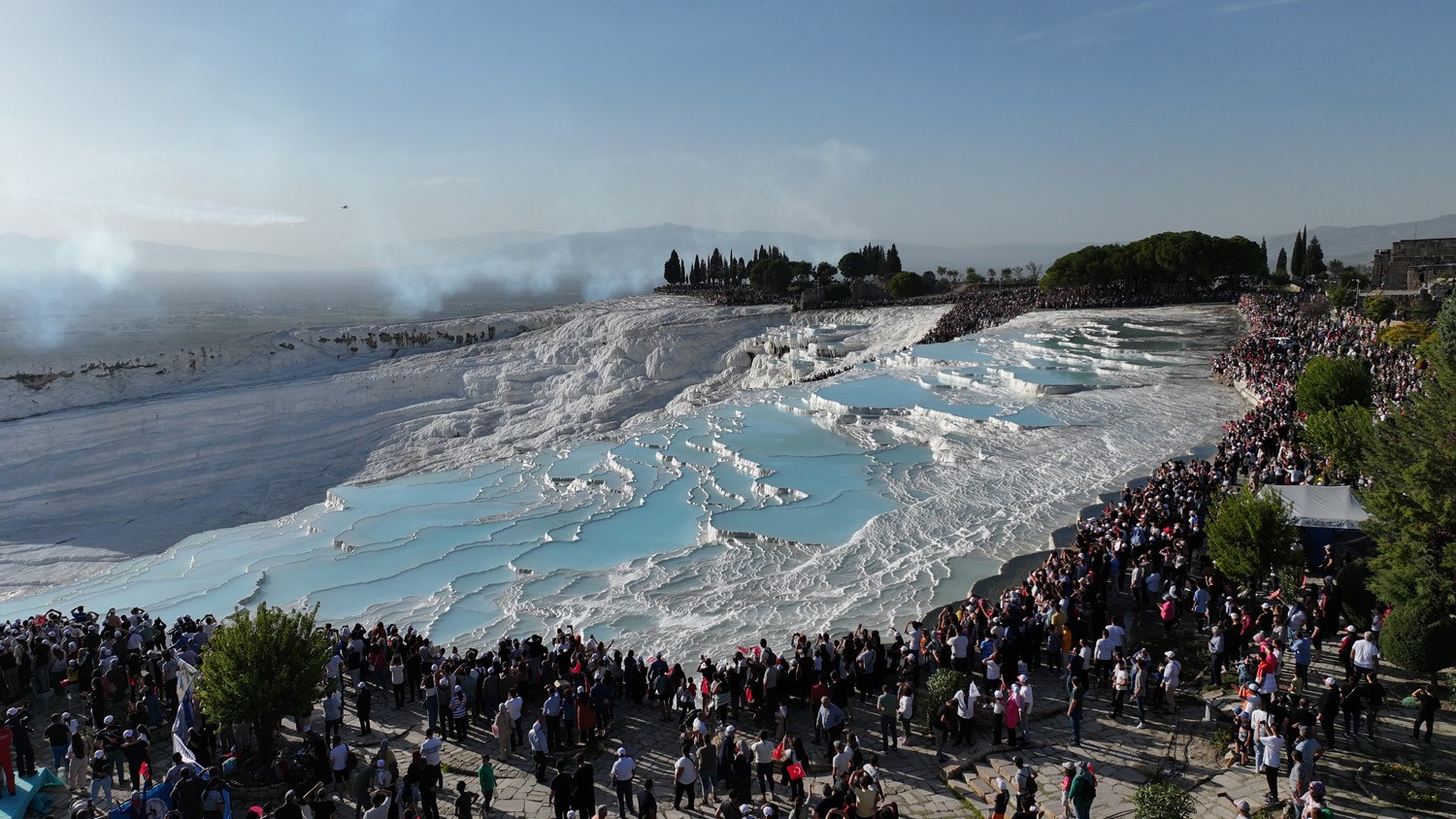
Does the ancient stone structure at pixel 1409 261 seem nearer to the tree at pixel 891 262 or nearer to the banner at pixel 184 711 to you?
the tree at pixel 891 262

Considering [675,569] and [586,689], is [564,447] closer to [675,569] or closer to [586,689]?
[675,569]

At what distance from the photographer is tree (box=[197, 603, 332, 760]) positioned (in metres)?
9.59

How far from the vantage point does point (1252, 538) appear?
12.4m

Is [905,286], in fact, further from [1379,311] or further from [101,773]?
[101,773]

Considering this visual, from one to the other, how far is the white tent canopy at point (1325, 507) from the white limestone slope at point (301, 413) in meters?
26.4

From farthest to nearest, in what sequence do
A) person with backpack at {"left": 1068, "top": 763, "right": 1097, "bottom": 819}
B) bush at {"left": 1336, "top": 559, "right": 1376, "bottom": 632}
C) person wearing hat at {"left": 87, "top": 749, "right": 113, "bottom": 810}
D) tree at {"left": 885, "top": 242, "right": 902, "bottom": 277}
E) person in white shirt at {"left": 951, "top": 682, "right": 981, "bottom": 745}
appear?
tree at {"left": 885, "top": 242, "right": 902, "bottom": 277} → bush at {"left": 1336, "top": 559, "right": 1376, "bottom": 632} → person in white shirt at {"left": 951, "top": 682, "right": 981, "bottom": 745} → person wearing hat at {"left": 87, "top": 749, "right": 113, "bottom": 810} → person with backpack at {"left": 1068, "top": 763, "right": 1097, "bottom": 819}

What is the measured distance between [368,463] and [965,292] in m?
48.3

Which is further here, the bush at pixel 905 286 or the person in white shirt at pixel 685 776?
the bush at pixel 905 286

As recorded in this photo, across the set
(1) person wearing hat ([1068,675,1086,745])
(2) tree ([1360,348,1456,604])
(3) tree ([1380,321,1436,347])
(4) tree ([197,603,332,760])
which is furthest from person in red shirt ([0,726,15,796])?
(3) tree ([1380,321,1436,347])

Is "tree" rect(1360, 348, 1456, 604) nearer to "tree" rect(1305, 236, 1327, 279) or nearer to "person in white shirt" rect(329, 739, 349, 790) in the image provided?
"person in white shirt" rect(329, 739, 349, 790)

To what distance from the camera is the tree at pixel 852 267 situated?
279ft

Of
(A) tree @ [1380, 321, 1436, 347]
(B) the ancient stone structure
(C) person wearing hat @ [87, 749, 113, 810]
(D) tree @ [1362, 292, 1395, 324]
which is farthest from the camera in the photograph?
(B) the ancient stone structure

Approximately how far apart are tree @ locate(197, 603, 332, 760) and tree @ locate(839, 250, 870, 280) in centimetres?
7801

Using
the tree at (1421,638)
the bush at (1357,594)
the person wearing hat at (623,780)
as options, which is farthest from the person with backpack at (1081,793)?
the bush at (1357,594)
